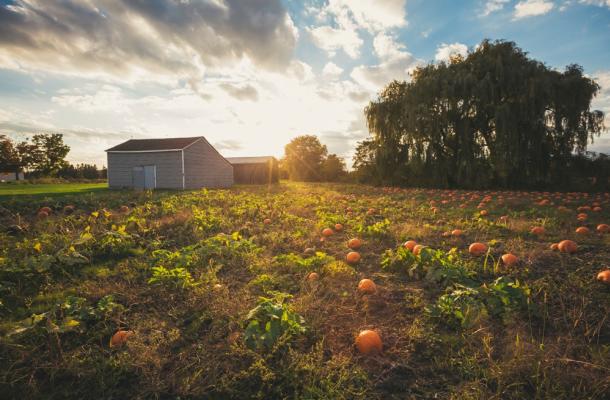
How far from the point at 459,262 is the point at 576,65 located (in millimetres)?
19257

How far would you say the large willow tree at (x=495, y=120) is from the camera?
584 inches

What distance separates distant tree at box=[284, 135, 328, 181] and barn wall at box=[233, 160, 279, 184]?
13.4 meters

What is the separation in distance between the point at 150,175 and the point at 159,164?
1.28 m

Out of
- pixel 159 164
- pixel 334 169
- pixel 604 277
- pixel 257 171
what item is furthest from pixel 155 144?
pixel 604 277

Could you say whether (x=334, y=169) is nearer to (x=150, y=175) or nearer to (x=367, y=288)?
(x=150, y=175)

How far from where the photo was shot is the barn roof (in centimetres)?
2392

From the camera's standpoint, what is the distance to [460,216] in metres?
7.48

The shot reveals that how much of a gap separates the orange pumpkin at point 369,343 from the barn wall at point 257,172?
115ft

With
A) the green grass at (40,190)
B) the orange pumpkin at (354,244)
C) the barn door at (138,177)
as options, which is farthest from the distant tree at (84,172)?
the orange pumpkin at (354,244)

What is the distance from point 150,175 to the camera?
23891mm

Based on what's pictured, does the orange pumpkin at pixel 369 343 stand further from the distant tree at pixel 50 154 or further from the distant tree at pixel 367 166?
Answer: the distant tree at pixel 50 154

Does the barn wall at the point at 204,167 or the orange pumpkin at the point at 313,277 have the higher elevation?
the barn wall at the point at 204,167

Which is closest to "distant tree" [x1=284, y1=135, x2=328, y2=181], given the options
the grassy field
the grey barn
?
the grey barn

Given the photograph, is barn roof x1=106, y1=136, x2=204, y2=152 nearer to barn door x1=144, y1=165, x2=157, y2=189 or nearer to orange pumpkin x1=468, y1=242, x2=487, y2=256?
barn door x1=144, y1=165, x2=157, y2=189
